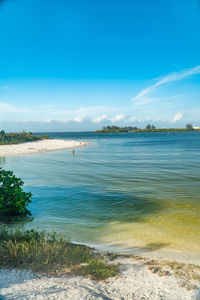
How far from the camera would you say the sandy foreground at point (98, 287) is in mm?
5504

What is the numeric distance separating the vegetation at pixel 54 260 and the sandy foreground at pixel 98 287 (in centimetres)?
29

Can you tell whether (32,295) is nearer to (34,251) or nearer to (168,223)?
(34,251)

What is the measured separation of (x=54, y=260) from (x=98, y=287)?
1.77 m

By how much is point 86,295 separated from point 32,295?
3.97 feet

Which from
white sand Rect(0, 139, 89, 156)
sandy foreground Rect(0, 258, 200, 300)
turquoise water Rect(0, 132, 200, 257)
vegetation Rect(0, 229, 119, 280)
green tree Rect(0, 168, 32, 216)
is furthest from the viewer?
white sand Rect(0, 139, 89, 156)

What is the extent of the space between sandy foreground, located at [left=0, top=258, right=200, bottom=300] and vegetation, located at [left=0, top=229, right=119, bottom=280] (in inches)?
11.5

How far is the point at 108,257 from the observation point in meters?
8.00

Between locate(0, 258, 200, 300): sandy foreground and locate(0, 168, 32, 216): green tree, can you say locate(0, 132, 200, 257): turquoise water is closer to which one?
locate(0, 168, 32, 216): green tree

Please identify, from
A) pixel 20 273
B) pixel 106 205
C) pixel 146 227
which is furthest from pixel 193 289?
pixel 106 205

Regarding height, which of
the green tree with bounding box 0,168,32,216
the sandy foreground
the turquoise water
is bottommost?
the turquoise water

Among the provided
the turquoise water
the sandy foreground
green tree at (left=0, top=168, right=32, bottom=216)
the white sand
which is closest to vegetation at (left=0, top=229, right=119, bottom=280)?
the sandy foreground

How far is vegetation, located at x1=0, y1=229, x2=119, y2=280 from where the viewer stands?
21.6 feet

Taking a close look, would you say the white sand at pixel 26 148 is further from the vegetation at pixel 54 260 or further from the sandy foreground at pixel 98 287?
the sandy foreground at pixel 98 287

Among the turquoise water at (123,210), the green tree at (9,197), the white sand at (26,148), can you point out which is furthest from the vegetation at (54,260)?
the white sand at (26,148)
